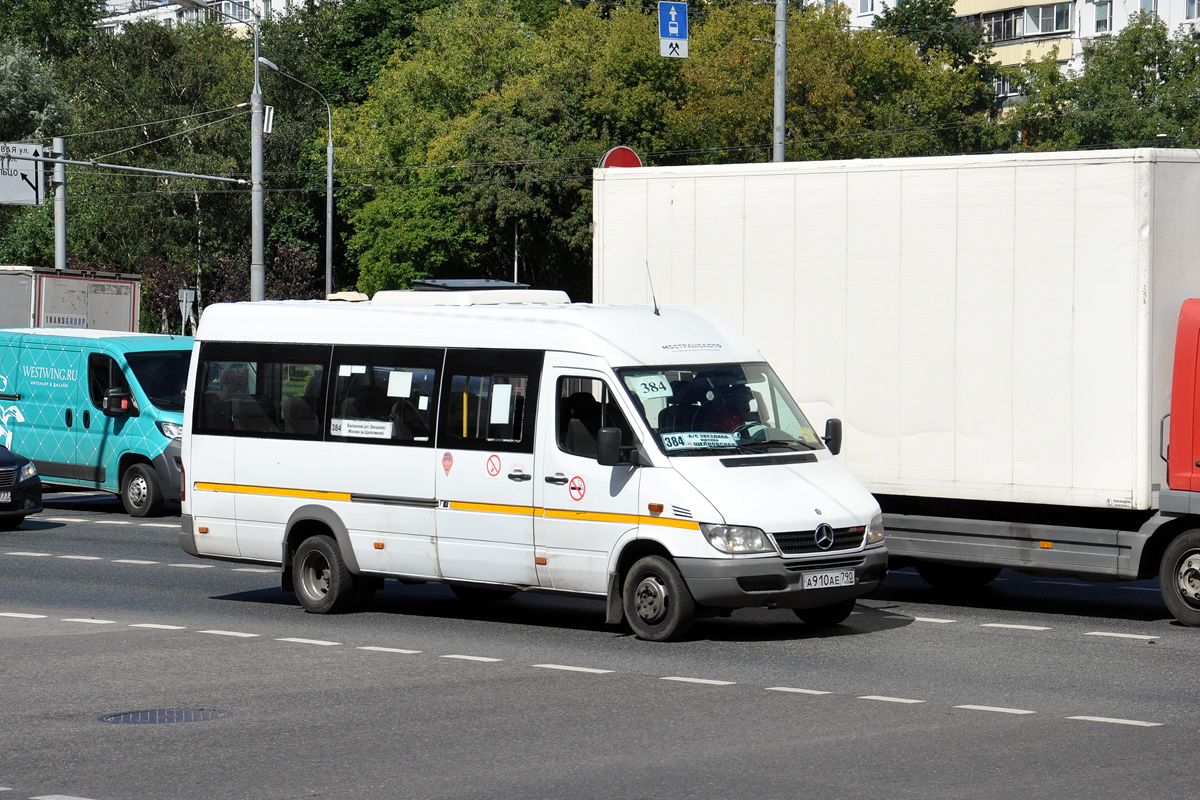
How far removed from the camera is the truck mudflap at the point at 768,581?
11.8 meters

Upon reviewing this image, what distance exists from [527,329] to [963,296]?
11.0 feet

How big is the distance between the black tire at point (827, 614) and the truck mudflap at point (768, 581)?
75cm

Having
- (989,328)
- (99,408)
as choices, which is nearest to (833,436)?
(989,328)

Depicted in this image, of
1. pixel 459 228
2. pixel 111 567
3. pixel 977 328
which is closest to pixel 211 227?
pixel 459 228

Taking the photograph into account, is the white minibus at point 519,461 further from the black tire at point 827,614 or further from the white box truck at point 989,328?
the white box truck at point 989,328

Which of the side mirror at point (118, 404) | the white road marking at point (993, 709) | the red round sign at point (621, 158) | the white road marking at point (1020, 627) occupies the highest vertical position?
the red round sign at point (621, 158)

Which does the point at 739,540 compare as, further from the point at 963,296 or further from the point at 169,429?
the point at 169,429

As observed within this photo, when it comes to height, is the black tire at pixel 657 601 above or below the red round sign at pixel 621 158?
below

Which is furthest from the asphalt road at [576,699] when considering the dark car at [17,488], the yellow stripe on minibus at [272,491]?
the dark car at [17,488]

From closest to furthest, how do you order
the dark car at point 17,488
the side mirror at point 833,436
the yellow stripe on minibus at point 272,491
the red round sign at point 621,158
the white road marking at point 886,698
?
the white road marking at point 886,698 < the side mirror at point 833,436 < the yellow stripe on minibus at point 272,491 < the red round sign at point 621,158 < the dark car at point 17,488

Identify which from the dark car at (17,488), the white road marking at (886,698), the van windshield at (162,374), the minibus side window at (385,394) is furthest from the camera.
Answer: the van windshield at (162,374)

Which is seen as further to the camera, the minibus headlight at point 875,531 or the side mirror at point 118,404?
the side mirror at point 118,404

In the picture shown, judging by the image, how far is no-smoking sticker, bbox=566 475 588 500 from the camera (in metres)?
12.6

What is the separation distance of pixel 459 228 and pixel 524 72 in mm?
7478
